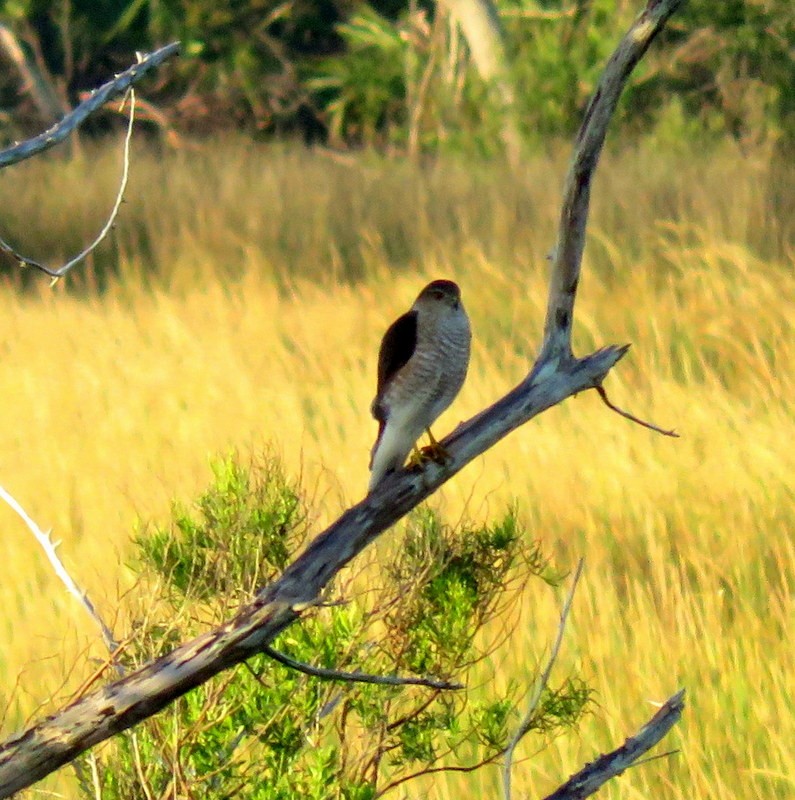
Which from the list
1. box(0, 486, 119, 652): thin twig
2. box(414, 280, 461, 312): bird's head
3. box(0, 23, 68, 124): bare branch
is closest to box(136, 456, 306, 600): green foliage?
box(0, 486, 119, 652): thin twig

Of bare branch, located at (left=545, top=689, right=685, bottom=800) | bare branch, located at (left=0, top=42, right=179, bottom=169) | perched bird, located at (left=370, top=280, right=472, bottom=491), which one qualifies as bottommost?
bare branch, located at (left=545, top=689, right=685, bottom=800)

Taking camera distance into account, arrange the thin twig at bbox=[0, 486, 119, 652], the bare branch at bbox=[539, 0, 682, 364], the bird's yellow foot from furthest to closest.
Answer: the bird's yellow foot, the bare branch at bbox=[539, 0, 682, 364], the thin twig at bbox=[0, 486, 119, 652]

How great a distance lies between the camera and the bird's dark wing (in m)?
4.00

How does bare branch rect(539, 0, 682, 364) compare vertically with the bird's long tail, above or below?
below

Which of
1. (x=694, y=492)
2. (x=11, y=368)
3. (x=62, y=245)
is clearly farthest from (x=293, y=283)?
(x=694, y=492)

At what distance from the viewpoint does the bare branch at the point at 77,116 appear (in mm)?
2070

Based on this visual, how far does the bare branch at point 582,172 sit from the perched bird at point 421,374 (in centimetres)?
117

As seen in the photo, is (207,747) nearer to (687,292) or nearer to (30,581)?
(30,581)

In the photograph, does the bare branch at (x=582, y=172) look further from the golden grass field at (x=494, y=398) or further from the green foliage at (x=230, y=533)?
the green foliage at (x=230, y=533)

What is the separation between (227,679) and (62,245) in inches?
367

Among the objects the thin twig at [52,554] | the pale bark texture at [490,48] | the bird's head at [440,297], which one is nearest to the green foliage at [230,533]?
the thin twig at [52,554]

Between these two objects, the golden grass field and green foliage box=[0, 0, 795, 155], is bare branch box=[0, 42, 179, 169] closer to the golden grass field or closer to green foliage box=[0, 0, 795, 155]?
the golden grass field

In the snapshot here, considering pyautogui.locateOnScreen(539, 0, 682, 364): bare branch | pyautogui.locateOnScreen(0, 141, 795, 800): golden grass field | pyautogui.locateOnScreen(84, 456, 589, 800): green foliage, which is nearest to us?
pyautogui.locateOnScreen(539, 0, 682, 364): bare branch

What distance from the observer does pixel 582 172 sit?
2.56 meters
